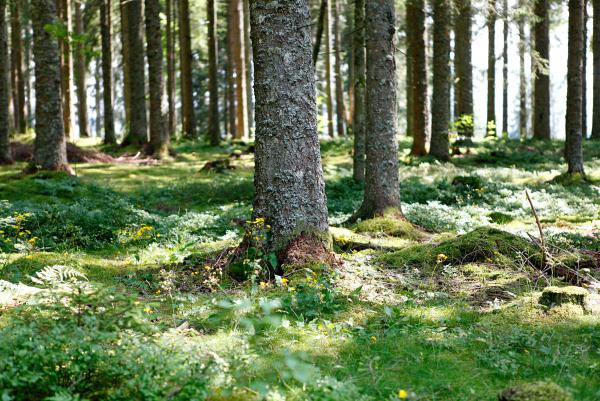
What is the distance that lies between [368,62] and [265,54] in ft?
10.1

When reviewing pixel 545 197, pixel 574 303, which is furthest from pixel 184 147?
pixel 574 303

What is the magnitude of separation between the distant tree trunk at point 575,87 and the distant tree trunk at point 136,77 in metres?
13.5

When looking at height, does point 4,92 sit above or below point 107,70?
below

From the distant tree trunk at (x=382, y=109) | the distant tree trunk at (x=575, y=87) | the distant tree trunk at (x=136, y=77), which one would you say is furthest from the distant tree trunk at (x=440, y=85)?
the distant tree trunk at (x=136, y=77)

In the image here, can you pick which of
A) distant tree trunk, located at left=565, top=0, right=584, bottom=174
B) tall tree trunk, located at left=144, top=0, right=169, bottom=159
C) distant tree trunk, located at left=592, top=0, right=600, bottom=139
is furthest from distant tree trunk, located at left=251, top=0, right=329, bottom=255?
distant tree trunk, located at left=592, top=0, right=600, bottom=139

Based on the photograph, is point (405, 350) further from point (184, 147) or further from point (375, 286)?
point (184, 147)

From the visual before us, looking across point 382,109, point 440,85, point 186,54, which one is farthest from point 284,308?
point 186,54

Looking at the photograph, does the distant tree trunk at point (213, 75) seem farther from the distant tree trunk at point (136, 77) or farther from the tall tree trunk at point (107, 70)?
the tall tree trunk at point (107, 70)

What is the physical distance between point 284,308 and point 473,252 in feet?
9.57

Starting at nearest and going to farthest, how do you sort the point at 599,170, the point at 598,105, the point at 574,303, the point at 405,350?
the point at 405,350
the point at 574,303
the point at 599,170
the point at 598,105

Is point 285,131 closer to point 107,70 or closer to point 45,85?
point 45,85

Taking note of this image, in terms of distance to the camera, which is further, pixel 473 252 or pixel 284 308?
pixel 473 252

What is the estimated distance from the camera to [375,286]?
626cm

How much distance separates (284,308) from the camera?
211 inches
